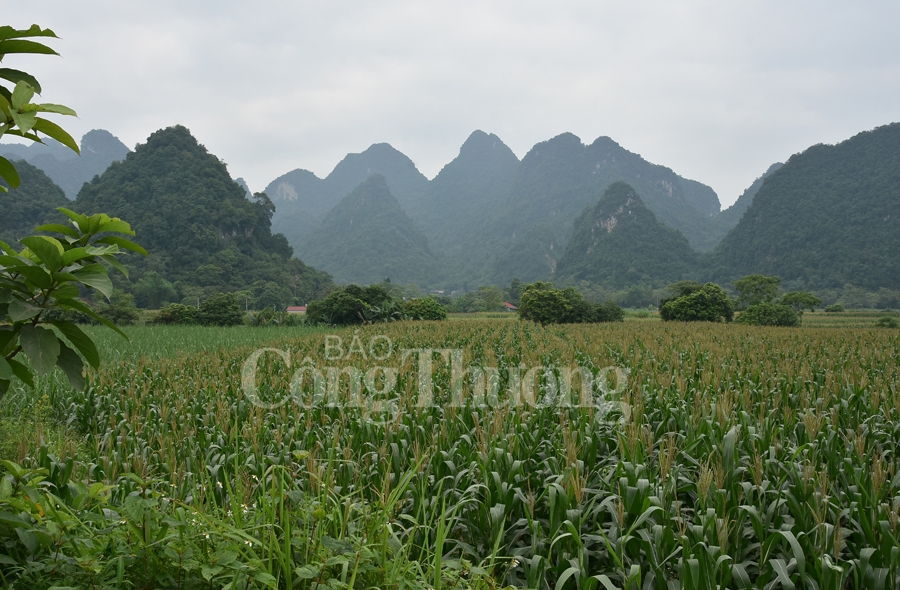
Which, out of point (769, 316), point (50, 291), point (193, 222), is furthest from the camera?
point (193, 222)

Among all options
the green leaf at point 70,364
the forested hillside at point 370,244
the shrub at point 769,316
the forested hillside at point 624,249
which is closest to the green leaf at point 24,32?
the green leaf at point 70,364

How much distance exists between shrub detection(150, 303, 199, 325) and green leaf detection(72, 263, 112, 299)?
3365cm

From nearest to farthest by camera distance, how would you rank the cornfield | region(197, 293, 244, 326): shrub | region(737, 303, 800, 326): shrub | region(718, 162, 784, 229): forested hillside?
1. the cornfield
2. region(197, 293, 244, 326): shrub
3. region(737, 303, 800, 326): shrub
4. region(718, 162, 784, 229): forested hillside

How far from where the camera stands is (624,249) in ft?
308

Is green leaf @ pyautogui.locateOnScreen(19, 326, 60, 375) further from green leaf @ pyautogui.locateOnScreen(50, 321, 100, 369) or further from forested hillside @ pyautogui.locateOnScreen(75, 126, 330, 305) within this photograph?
forested hillside @ pyautogui.locateOnScreen(75, 126, 330, 305)

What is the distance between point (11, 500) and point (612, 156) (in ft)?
551

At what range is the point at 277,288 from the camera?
5344 centimetres

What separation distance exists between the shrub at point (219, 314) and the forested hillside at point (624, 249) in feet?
236

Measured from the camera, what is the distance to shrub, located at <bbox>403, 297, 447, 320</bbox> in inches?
1238

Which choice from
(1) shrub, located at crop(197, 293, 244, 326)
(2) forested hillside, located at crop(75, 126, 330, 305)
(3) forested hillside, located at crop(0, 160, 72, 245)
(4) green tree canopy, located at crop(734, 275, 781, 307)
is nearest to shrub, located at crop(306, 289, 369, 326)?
(1) shrub, located at crop(197, 293, 244, 326)

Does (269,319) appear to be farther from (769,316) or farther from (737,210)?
(737,210)

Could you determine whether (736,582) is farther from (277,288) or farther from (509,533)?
(277,288)

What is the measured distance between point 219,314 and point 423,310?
13.6 m

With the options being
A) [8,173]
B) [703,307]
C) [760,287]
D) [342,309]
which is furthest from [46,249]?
[760,287]
